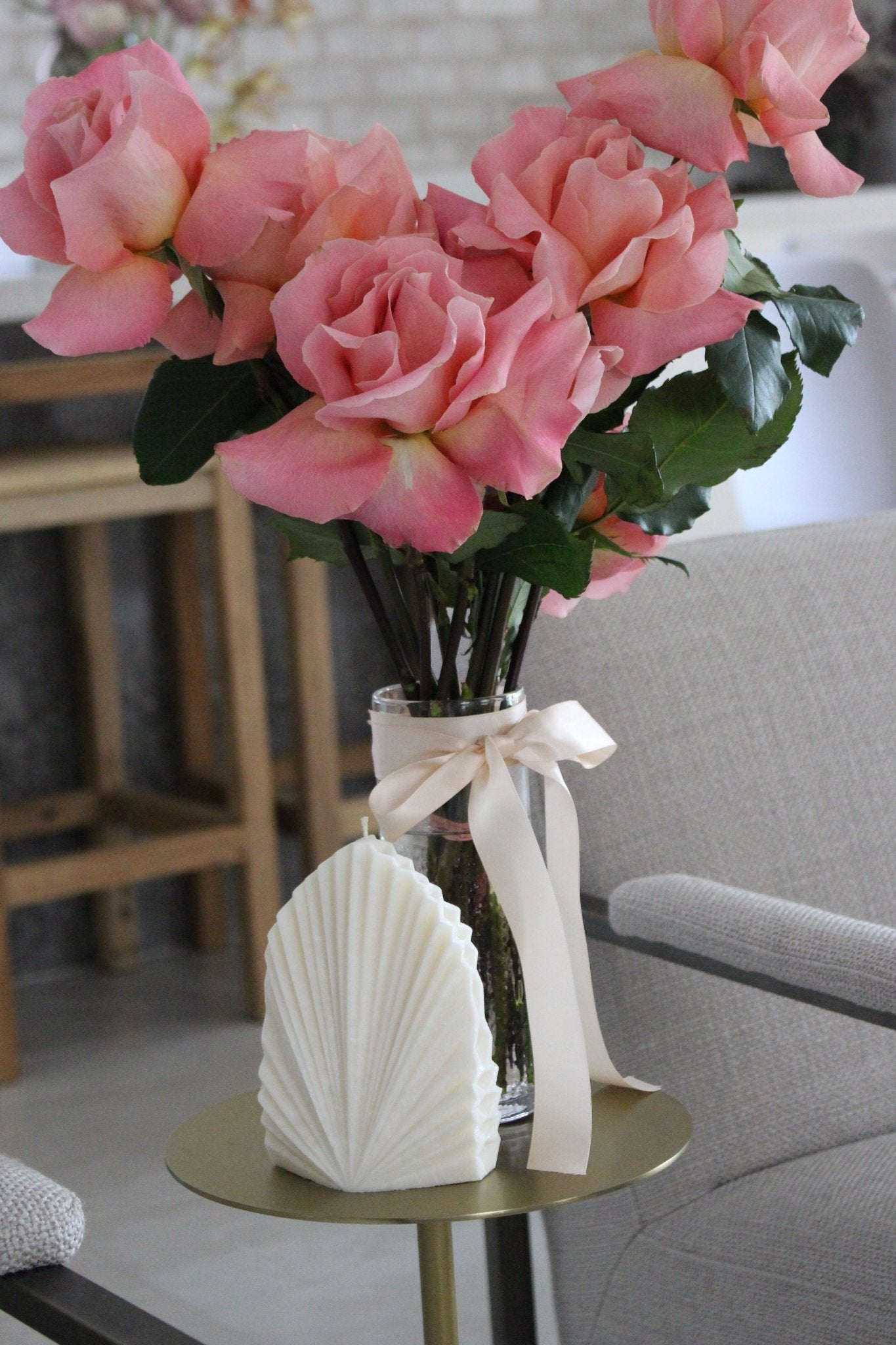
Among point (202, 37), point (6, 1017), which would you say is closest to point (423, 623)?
point (6, 1017)

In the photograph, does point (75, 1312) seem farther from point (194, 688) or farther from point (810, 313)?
point (194, 688)

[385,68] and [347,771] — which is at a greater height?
[385,68]

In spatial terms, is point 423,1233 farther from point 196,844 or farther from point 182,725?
point 182,725

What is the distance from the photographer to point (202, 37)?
3.44 m

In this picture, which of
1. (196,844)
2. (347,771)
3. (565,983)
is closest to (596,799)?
(565,983)

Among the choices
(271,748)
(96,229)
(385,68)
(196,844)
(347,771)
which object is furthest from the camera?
(385,68)

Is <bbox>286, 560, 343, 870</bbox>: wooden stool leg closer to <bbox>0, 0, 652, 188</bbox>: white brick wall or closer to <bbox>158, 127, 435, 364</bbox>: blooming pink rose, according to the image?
<bbox>0, 0, 652, 188</bbox>: white brick wall

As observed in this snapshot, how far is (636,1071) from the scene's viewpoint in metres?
1.25

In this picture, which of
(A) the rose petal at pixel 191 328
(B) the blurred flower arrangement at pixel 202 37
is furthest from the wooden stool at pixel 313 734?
(A) the rose petal at pixel 191 328

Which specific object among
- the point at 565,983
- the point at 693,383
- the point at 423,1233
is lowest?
the point at 423,1233

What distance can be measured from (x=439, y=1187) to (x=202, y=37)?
3101 millimetres

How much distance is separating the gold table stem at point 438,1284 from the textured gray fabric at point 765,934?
1.05 feet

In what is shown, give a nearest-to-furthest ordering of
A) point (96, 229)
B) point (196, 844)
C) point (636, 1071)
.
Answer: point (96, 229) → point (636, 1071) → point (196, 844)

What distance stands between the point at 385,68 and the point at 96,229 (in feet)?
11.1
